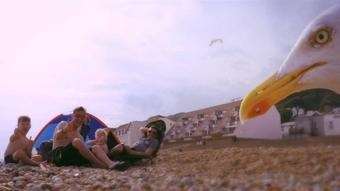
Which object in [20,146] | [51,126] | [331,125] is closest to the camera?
[20,146]

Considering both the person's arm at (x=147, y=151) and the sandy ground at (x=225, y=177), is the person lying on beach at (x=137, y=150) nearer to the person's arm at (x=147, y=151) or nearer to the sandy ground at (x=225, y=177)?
the person's arm at (x=147, y=151)

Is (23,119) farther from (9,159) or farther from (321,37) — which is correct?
(321,37)

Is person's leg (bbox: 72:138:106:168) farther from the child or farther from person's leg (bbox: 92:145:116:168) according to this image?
the child

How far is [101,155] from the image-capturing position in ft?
20.8

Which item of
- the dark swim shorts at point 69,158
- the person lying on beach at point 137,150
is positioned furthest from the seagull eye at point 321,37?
the dark swim shorts at point 69,158

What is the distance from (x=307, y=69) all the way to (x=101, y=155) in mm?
5308

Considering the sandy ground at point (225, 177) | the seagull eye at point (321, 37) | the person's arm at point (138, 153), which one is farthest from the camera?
the seagull eye at point (321, 37)

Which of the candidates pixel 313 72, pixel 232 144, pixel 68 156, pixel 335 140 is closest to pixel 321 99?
pixel 313 72

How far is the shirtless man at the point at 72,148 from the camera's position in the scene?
6.24m

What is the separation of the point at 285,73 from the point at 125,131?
5.39 meters

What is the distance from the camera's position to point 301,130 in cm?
995

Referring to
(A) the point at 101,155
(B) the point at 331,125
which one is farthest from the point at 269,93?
(A) the point at 101,155

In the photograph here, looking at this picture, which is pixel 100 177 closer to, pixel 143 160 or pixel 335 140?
pixel 143 160

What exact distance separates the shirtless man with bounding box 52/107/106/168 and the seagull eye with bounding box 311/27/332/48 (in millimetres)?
5565
